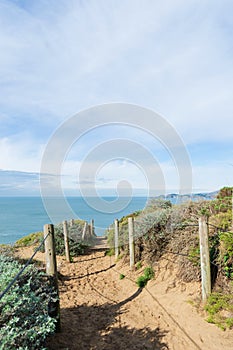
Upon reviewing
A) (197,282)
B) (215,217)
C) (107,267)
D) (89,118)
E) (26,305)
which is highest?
(89,118)

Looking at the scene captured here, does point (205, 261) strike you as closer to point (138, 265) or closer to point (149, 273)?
point (149, 273)

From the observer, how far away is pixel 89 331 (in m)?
4.44

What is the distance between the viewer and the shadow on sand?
12.8 feet

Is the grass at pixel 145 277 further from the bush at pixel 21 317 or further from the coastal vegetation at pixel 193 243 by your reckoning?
the bush at pixel 21 317

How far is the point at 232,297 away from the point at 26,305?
11.5 ft

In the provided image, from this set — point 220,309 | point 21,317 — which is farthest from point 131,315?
point 21,317

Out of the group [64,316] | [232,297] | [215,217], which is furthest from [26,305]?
[215,217]

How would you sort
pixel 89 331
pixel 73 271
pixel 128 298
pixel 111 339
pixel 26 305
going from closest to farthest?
pixel 26 305
pixel 111 339
pixel 89 331
pixel 128 298
pixel 73 271

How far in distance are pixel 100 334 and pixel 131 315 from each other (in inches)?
36.3

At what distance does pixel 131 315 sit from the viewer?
16.6 feet

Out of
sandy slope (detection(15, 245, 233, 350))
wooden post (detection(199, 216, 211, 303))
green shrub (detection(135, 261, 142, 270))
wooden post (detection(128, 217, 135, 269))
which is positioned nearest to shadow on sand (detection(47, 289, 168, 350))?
sandy slope (detection(15, 245, 233, 350))

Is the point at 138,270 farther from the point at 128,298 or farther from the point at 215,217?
the point at 215,217

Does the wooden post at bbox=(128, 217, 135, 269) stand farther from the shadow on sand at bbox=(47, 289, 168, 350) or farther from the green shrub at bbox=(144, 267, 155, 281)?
the shadow on sand at bbox=(47, 289, 168, 350)

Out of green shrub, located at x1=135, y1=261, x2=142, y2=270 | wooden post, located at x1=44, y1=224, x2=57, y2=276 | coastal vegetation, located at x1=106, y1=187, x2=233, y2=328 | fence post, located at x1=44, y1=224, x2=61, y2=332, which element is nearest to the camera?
fence post, located at x1=44, y1=224, x2=61, y2=332
